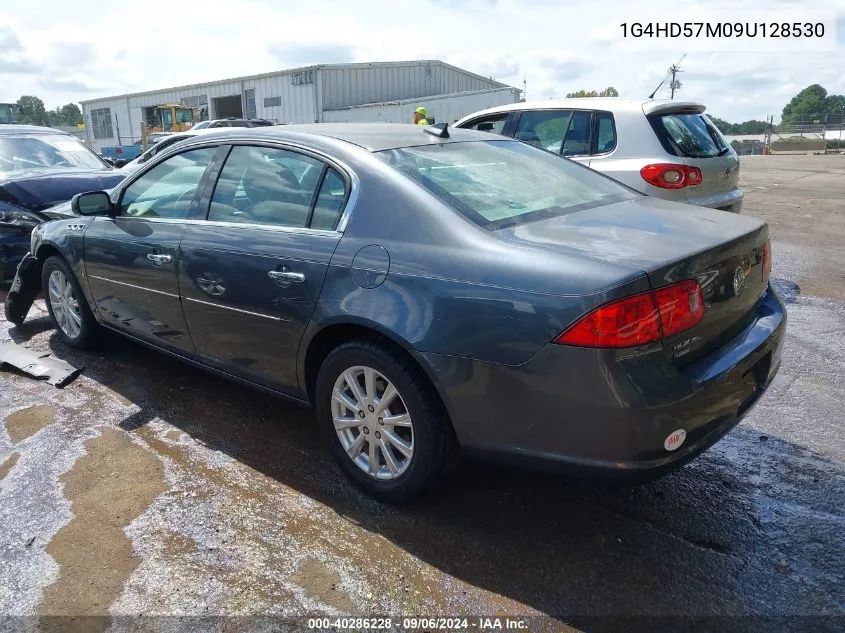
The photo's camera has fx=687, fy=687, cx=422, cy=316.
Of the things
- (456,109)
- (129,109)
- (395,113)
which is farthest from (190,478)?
(129,109)

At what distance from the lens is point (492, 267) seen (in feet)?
8.12

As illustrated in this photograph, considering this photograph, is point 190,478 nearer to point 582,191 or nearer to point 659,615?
point 659,615

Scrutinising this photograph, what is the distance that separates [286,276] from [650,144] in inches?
158

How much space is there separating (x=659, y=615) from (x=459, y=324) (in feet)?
3.92

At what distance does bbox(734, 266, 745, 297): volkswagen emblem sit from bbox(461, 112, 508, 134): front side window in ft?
15.5

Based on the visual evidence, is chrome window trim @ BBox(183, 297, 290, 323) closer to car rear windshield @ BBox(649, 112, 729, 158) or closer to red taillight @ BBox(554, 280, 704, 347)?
red taillight @ BBox(554, 280, 704, 347)

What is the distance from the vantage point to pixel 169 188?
3.93 m

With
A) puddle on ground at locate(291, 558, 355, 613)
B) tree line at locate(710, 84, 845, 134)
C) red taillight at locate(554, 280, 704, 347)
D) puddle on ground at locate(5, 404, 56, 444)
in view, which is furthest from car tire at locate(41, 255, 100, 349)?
tree line at locate(710, 84, 845, 134)

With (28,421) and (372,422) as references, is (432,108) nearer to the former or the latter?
(28,421)

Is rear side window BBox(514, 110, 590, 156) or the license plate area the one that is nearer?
the license plate area

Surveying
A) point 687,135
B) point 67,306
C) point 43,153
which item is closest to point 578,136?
point 687,135

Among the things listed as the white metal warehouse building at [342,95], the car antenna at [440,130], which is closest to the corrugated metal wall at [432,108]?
the white metal warehouse building at [342,95]

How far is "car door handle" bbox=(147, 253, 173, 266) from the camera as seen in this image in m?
3.68

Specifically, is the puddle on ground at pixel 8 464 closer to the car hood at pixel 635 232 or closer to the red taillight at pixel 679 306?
the car hood at pixel 635 232
